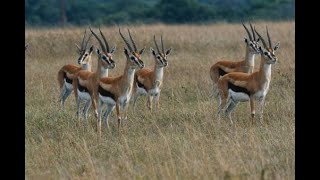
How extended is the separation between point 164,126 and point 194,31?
14238 millimetres

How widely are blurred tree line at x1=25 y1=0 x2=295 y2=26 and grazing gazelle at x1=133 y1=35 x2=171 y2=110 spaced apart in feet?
79.1

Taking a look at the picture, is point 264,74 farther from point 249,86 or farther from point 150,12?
point 150,12

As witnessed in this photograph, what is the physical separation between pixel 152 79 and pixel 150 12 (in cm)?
3112

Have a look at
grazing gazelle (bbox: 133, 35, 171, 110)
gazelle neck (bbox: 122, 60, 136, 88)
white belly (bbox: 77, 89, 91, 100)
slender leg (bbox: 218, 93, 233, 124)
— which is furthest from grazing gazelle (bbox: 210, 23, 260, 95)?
gazelle neck (bbox: 122, 60, 136, 88)

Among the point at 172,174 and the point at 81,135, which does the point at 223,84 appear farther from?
the point at 172,174

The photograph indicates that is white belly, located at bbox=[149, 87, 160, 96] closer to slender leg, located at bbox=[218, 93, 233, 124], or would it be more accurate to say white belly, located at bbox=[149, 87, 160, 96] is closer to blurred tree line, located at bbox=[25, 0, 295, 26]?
slender leg, located at bbox=[218, 93, 233, 124]

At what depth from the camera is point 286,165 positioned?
24.0 ft

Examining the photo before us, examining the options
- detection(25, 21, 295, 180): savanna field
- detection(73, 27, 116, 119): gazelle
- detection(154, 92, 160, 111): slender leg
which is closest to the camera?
detection(25, 21, 295, 180): savanna field

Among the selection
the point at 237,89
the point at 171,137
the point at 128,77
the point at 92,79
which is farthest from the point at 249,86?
the point at 92,79

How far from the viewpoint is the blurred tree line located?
1625 inches

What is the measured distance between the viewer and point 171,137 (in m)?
9.38

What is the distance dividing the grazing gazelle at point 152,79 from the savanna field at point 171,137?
0.24 meters
